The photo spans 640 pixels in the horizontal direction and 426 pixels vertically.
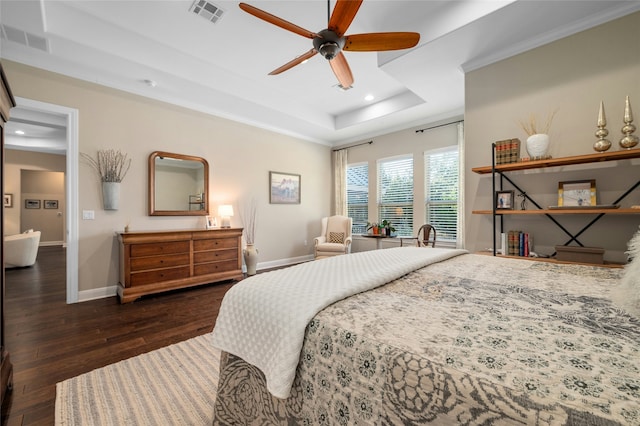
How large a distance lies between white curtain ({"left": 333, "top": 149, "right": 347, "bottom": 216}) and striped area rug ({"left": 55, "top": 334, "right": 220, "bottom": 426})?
462 cm

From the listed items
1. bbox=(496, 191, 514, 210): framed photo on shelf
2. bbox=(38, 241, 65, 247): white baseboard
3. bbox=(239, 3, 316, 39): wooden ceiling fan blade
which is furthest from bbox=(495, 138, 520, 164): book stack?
bbox=(38, 241, 65, 247): white baseboard

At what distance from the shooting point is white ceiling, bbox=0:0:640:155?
8.30 ft

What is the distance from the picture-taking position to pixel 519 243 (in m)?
2.83

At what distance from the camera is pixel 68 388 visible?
170cm

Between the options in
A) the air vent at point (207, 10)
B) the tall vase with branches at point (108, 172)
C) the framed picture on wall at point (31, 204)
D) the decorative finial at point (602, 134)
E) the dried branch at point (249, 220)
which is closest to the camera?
the decorative finial at point (602, 134)

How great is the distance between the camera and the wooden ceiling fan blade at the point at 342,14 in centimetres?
179

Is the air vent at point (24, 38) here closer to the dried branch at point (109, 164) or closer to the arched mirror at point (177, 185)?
the dried branch at point (109, 164)

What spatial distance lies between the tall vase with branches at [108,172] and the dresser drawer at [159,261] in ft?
2.70

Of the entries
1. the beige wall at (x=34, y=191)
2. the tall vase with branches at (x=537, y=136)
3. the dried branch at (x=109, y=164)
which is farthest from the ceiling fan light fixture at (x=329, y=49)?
the beige wall at (x=34, y=191)

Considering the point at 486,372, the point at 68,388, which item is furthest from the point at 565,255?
the point at 68,388

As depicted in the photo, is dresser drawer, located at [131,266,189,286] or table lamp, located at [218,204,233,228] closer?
dresser drawer, located at [131,266,189,286]

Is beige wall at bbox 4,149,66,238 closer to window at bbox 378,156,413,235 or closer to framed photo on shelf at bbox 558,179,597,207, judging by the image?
window at bbox 378,156,413,235

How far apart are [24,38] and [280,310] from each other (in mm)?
3951

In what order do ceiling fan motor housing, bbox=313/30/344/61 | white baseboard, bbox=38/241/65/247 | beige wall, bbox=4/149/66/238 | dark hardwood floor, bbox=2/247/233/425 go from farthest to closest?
white baseboard, bbox=38/241/65/247, beige wall, bbox=4/149/66/238, ceiling fan motor housing, bbox=313/30/344/61, dark hardwood floor, bbox=2/247/233/425
